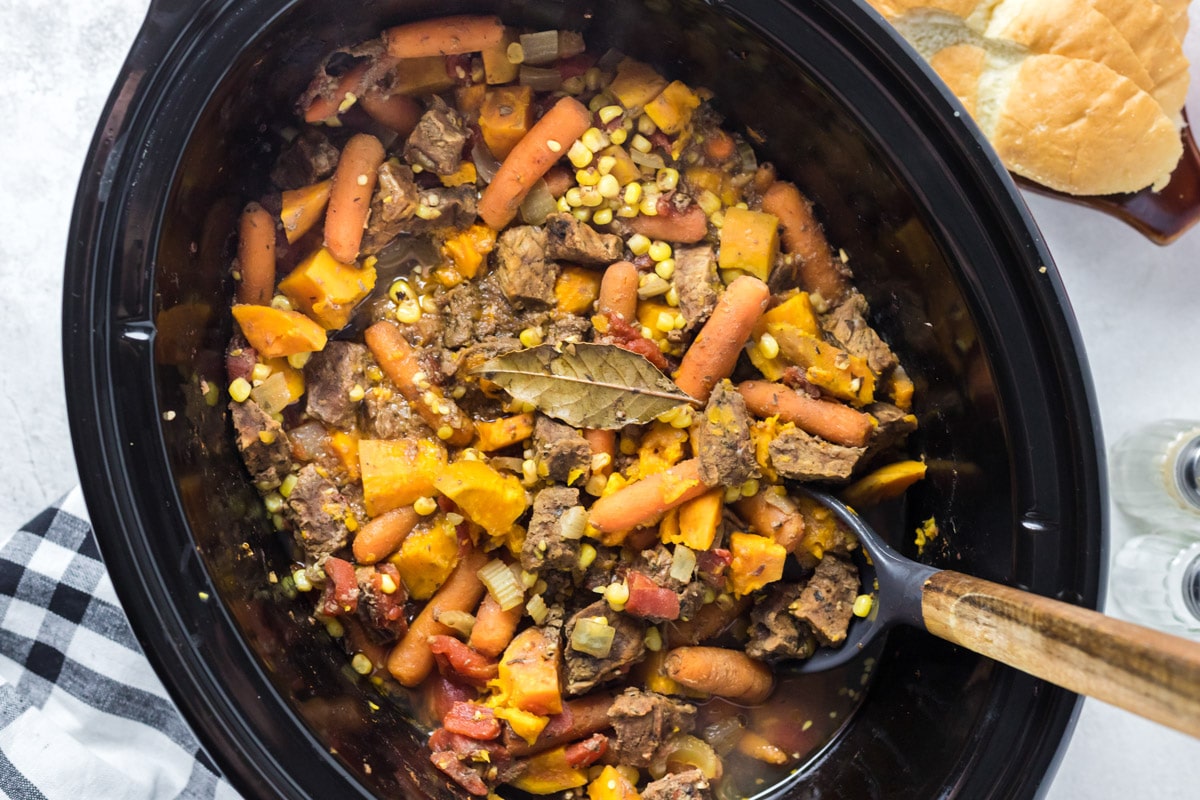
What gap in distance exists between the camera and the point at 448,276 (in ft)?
8.32

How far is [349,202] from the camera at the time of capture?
7.82ft

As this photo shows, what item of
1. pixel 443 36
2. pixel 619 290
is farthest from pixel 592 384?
pixel 443 36

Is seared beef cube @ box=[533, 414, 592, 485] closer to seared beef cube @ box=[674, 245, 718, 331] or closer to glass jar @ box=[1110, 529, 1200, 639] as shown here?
seared beef cube @ box=[674, 245, 718, 331]

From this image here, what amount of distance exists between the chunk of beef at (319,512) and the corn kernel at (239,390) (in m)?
0.24

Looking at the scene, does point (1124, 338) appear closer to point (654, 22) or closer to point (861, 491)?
point (861, 491)

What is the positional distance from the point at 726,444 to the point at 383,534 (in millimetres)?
884

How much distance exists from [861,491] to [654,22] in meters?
1.30

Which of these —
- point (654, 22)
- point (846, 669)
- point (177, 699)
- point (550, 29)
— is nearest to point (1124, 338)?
point (846, 669)

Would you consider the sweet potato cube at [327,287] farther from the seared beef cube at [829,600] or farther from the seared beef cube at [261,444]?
the seared beef cube at [829,600]

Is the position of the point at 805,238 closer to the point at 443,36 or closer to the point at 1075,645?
the point at 443,36

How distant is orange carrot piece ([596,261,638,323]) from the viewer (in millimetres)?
2480

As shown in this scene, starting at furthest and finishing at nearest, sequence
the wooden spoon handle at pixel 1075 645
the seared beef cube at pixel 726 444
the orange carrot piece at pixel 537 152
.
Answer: the orange carrot piece at pixel 537 152
the seared beef cube at pixel 726 444
the wooden spoon handle at pixel 1075 645

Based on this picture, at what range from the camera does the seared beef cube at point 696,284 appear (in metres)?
2.43

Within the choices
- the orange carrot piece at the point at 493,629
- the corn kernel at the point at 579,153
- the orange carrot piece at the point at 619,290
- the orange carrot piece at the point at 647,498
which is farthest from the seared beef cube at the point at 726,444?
the corn kernel at the point at 579,153
